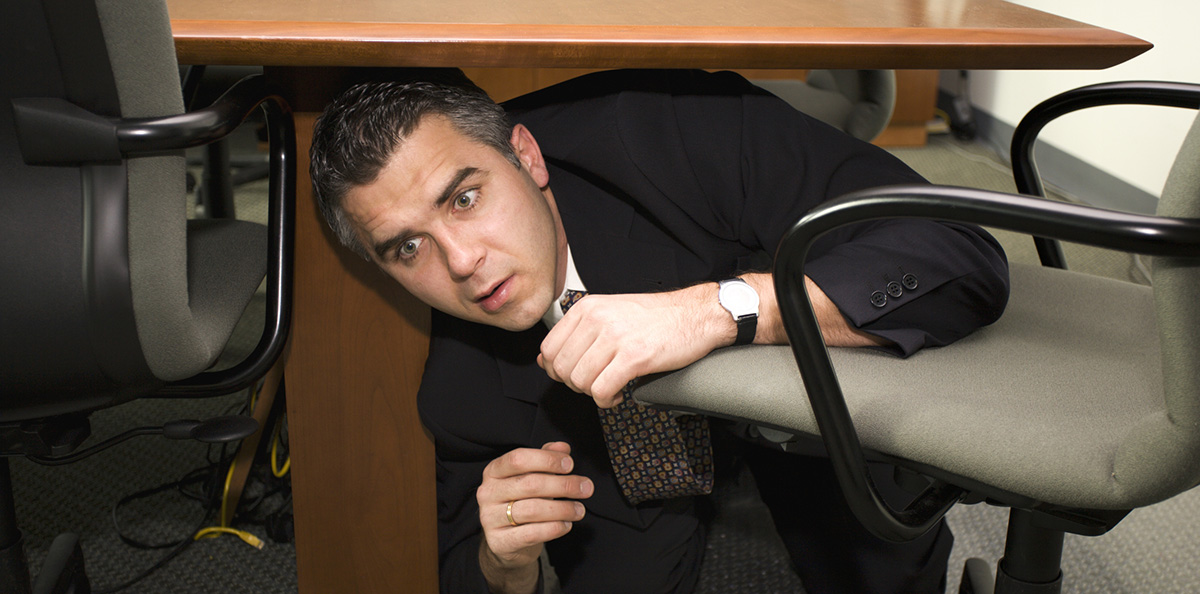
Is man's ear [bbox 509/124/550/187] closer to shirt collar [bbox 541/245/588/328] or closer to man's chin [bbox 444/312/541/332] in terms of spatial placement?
shirt collar [bbox 541/245/588/328]

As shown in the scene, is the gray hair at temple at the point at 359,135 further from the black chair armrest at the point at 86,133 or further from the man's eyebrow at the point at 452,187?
the black chair armrest at the point at 86,133

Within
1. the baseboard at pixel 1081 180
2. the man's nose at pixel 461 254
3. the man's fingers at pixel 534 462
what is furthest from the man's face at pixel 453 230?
the baseboard at pixel 1081 180

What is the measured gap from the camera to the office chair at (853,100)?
146cm

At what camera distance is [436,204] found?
36.3 inches

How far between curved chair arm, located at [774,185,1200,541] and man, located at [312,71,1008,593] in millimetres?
172

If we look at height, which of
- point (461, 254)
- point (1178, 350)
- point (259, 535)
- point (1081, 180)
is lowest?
point (259, 535)

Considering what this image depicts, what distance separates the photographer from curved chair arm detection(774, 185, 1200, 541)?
1.48 feet

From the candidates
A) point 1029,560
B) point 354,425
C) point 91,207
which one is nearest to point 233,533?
point 354,425

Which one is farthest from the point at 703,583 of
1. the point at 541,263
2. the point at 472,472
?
the point at 541,263

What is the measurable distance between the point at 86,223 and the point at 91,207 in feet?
0.04

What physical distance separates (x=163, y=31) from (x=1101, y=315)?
861 mm

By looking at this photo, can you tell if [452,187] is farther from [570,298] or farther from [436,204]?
[570,298]

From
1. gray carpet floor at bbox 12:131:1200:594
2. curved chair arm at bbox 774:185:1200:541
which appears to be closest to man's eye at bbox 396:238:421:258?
curved chair arm at bbox 774:185:1200:541

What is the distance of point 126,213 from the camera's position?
0.64 metres
